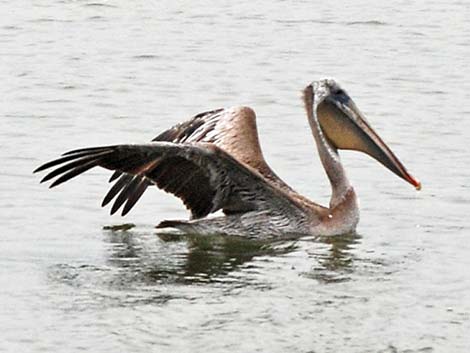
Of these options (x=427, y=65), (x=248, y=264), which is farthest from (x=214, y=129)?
(x=427, y=65)

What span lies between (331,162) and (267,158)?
3.74ft

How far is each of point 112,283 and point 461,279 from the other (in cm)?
189

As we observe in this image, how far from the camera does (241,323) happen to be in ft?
25.8

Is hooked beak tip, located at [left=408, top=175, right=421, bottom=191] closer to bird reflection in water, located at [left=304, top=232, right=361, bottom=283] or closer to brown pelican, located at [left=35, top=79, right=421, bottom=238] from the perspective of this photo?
brown pelican, located at [left=35, top=79, right=421, bottom=238]

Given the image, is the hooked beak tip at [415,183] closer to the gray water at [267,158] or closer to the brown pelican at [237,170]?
the brown pelican at [237,170]

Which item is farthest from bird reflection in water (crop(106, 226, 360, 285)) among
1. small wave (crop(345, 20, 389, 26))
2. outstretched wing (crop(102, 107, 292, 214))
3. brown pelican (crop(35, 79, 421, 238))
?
small wave (crop(345, 20, 389, 26))

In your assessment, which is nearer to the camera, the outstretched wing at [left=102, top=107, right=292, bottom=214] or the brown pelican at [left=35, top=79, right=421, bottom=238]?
the brown pelican at [left=35, top=79, right=421, bottom=238]

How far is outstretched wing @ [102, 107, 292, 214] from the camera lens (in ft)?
33.7

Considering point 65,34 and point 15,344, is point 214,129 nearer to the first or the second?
point 15,344

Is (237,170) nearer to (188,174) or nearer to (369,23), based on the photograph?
(188,174)

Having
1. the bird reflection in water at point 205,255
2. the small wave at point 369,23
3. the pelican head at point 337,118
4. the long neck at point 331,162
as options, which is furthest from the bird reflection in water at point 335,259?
the small wave at point 369,23

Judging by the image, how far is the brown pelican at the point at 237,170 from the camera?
9.41 m

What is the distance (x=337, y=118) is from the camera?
10.7 meters

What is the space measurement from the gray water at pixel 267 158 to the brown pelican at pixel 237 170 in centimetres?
18
